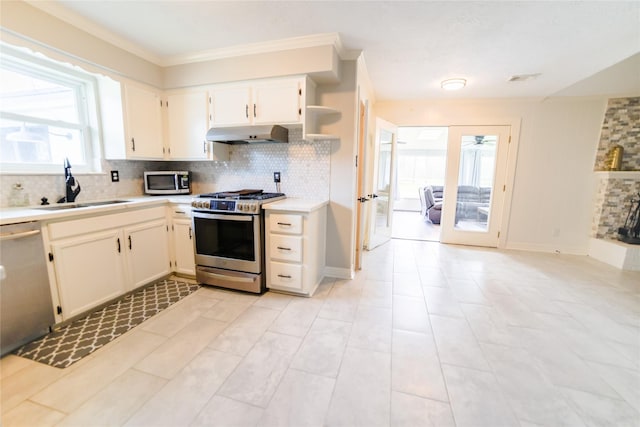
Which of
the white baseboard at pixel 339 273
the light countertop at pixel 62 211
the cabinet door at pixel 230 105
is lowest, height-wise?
the white baseboard at pixel 339 273

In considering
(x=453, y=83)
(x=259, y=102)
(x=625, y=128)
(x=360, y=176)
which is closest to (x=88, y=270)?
(x=259, y=102)

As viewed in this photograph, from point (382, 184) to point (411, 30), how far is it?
2543mm

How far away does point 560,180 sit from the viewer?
13.4 feet

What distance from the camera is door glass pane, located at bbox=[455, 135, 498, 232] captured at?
4.36 m

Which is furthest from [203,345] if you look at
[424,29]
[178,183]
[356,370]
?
[424,29]

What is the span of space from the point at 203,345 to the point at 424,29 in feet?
10.0

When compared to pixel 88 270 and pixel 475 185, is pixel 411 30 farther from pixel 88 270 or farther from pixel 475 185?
pixel 88 270

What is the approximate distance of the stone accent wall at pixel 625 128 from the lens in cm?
377

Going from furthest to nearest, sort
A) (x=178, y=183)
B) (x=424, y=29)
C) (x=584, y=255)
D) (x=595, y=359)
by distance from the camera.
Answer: (x=584, y=255), (x=178, y=183), (x=424, y=29), (x=595, y=359)

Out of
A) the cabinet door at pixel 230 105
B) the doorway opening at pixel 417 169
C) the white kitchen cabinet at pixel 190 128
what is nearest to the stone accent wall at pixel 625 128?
the doorway opening at pixel 417 169

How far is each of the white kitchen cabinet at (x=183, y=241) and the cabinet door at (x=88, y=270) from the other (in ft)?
1.80

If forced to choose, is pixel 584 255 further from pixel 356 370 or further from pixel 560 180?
pixel 356 370

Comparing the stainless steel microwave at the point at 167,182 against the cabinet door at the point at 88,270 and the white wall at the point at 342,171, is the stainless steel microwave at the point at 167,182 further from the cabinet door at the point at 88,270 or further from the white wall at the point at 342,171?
the white wall at the point at 342,171

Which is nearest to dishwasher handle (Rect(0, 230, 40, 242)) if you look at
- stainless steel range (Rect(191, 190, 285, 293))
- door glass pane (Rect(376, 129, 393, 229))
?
stainless steel range (Rect(191, 190, 285, 293))
